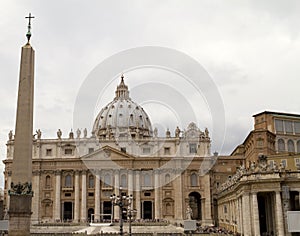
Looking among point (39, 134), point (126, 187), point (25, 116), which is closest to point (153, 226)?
point (126, 187)

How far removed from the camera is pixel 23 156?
21.5 metres

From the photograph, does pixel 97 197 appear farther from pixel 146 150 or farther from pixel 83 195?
pixel 146 150

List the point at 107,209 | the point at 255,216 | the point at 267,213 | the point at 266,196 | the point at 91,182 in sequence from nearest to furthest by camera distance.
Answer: the point at 255,216 < the point at 267,213 < the point at 266,196 < the point at 107,209 < the point at 91,182

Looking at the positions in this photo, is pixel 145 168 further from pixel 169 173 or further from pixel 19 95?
pixel 19 95

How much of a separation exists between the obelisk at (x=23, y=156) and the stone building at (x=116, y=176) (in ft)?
183

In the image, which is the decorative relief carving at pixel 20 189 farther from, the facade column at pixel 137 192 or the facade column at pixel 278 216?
the facade column at pixel 137 192

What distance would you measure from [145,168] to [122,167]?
3.96 meters

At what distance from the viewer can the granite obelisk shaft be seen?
820 inches

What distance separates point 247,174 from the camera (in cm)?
3747

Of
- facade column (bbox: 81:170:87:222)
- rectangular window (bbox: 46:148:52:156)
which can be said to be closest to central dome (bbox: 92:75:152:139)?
rectangular window (bbox: 46:148:52:156)

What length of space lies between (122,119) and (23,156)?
83.9m

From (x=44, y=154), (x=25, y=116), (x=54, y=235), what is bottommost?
(x=54, y=235)

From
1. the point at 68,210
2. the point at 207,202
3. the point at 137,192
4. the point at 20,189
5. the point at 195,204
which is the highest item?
the point at 137,192

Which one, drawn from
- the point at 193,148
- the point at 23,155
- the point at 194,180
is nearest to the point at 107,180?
the point at 194,180
